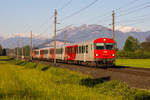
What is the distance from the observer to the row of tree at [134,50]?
257 ft

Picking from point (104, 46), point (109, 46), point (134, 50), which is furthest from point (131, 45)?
point (104, 46)

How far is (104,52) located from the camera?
1012 inches

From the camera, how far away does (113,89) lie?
1024cm

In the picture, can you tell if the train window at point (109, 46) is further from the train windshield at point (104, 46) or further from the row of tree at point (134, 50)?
the row of tree at point (134, 50)

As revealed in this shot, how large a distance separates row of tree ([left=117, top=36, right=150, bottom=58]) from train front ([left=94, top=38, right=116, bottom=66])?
171ft

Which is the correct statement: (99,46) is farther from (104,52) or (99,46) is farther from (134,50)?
A: (134,50)

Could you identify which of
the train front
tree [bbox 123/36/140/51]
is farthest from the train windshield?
tree [bbox 123/36/140/51]

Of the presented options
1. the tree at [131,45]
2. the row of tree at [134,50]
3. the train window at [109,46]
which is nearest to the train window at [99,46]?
the train window at [109,46]

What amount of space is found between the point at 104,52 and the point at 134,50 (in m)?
124

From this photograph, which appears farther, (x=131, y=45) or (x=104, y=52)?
(x=131, y=45)

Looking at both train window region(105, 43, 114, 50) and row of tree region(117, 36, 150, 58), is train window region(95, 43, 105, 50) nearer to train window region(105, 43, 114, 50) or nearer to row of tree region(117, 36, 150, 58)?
train window region(105, 43, 114, 50)

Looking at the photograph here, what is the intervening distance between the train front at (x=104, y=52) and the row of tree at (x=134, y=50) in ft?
171

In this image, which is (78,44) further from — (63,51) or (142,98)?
(142,98)

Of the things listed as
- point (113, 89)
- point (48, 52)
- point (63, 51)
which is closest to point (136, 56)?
point (48, 52)
